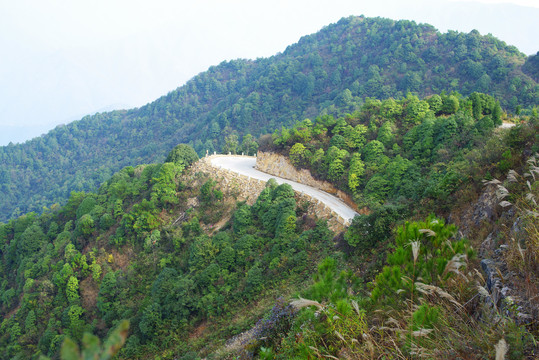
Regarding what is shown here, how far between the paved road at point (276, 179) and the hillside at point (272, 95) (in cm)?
1235

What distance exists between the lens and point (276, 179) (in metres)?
Answer: 30.9

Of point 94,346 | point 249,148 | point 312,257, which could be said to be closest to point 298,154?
point 312,257

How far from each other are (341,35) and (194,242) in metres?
86.1

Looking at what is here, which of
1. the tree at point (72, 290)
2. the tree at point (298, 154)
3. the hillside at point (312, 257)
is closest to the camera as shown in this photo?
the hillside at point (312, 257)

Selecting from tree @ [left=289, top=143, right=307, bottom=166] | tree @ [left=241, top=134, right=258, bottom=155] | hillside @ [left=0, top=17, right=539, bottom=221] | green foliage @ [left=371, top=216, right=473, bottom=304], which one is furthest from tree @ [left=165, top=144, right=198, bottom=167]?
green foliage @ [left=371, top=216, right=473, bottom=304]

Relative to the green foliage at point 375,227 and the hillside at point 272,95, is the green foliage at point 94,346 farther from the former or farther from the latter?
the hillside at point 272,95

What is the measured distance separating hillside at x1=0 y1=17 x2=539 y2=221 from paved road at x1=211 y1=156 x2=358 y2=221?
12353 mm

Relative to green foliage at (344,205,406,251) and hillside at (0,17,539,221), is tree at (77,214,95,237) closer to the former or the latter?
hillside at (0,17,539,221)

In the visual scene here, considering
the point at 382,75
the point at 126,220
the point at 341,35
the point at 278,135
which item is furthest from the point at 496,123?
the point at 341,35

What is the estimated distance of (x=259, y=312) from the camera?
16.6 m

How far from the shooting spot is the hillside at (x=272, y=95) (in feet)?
185

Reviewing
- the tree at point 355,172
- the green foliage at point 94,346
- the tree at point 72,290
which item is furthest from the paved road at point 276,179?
the green foliage at point 94,346

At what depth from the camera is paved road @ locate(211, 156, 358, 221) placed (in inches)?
922

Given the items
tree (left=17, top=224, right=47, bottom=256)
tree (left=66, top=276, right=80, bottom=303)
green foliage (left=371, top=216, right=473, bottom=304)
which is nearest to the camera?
green foliage (left=371, top=216, right=473, bottom=304)
